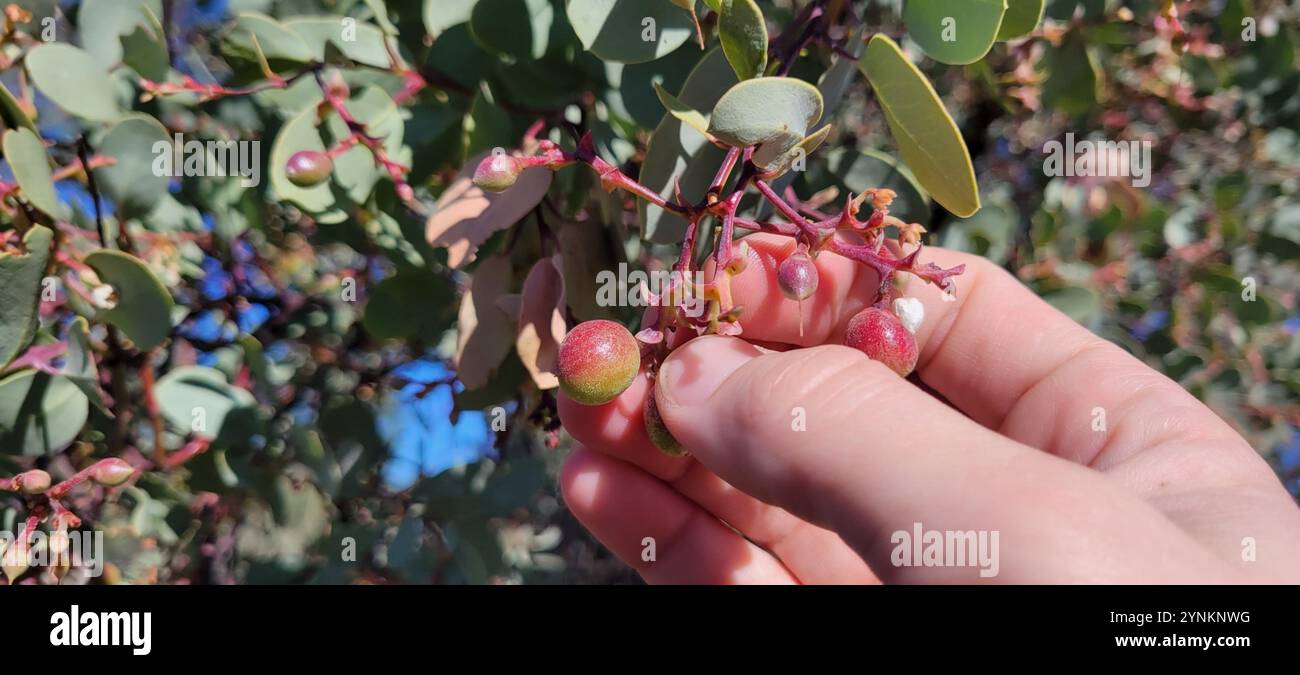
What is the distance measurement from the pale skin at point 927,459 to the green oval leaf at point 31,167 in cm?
96

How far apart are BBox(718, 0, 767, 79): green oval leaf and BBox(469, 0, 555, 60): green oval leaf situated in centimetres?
54

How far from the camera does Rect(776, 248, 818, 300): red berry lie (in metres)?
1.12

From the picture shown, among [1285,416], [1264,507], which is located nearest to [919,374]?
[1264,507]

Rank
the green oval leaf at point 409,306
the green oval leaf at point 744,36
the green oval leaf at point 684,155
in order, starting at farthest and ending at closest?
1. the green oval leaf at point 409,306
2. the green oval leaf at point 684,155
3. the green oval leaf at point 744,36

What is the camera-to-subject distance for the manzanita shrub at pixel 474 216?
1149mm

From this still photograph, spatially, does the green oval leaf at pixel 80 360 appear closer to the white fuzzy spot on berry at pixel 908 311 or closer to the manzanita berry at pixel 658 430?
the manzanita berry at pixel 658 430

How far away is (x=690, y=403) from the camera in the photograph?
1.16m

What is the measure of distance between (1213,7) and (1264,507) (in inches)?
93.7

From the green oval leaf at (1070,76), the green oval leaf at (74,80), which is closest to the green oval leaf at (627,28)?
the green oval leaf at (74,80)

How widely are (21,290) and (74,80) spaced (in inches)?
17.5

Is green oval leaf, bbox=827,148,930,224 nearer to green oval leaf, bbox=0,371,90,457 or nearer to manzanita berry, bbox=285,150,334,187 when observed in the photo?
manzanita berry, bbox=285,150,334,187

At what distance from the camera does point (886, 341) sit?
3.77ft

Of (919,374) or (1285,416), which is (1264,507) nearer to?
(919,374)
